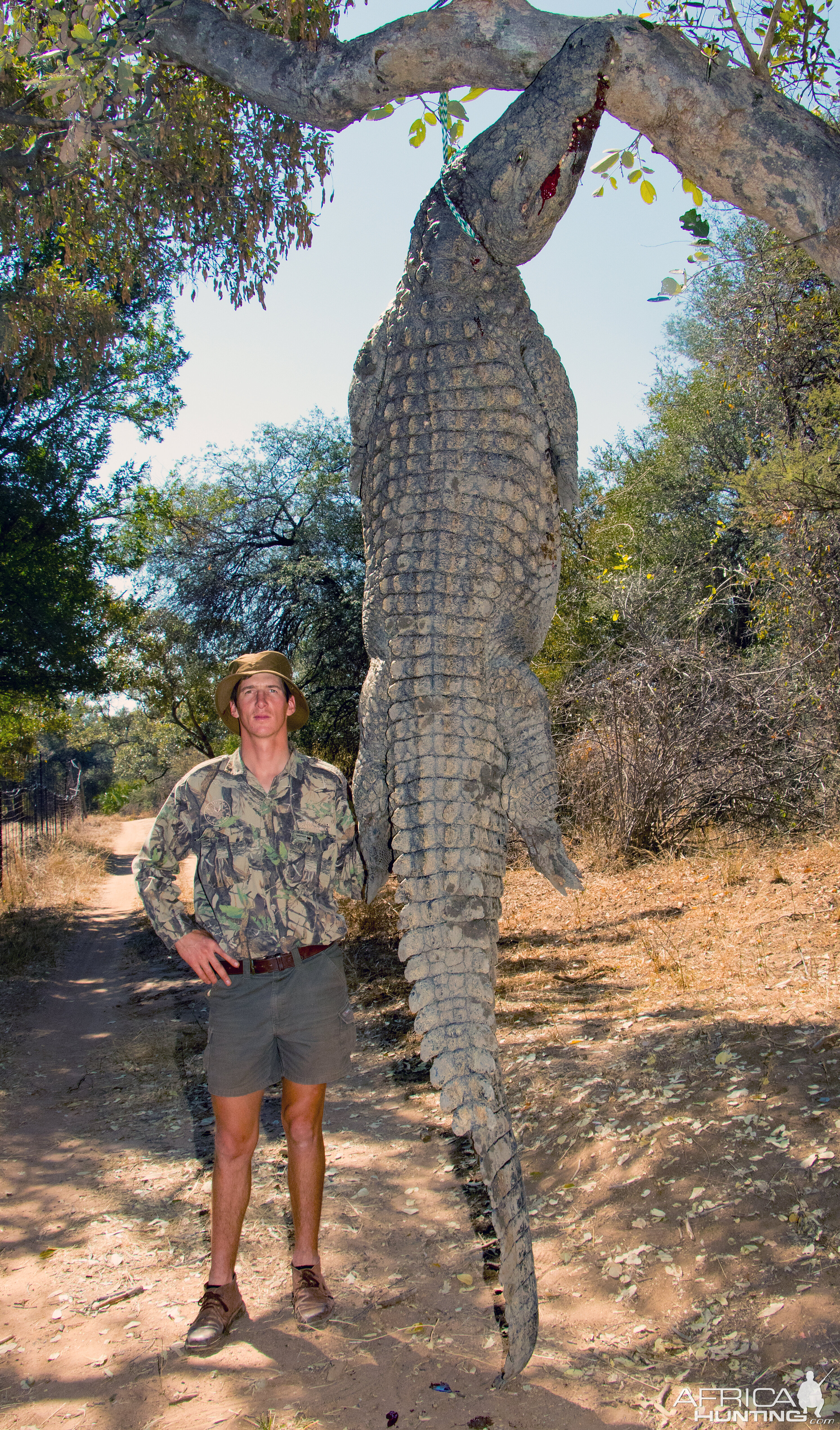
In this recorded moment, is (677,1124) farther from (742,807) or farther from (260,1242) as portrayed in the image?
(742,807)

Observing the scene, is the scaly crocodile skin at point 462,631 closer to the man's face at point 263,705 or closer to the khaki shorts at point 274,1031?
the man's face at point 263,705

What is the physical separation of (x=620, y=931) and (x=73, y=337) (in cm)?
632

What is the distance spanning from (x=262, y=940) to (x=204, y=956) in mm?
193

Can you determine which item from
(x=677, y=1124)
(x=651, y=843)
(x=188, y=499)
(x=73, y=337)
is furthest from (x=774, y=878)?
(x=188, y=499)

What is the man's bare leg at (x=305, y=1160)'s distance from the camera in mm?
2988

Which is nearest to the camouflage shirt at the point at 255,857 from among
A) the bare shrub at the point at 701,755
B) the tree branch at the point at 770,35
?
the tree branch at the point at 770,35

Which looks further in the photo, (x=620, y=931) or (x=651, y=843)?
(x=651, y=843)

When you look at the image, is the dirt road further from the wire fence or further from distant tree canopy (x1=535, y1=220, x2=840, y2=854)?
the wire fence

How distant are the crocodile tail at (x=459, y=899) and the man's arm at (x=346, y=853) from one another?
12.3 inches

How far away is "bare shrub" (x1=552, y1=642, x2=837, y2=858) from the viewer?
8.84m

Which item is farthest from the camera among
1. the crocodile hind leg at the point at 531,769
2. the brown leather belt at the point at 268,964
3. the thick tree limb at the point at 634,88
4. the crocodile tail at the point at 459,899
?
the brown leather belt at the point at 268,964

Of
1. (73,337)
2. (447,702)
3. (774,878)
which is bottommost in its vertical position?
(774,878)

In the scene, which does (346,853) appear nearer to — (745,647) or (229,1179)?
(229,1179)

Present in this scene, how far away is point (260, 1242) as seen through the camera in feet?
11.8
